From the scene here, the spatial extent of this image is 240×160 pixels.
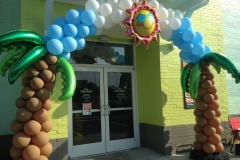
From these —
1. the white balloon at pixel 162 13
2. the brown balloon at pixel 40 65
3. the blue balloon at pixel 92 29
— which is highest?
the white balloon at pixel 162 13

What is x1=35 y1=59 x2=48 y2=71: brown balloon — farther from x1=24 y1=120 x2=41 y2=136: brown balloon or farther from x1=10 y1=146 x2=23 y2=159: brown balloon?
x1=10 y1=146 x2=23 y2=159: brown balloon

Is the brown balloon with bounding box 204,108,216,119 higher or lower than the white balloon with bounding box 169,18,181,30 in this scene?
lower

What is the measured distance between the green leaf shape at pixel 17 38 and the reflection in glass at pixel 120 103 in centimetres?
273

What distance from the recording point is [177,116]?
574cm

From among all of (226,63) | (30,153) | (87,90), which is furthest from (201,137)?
(30,153)

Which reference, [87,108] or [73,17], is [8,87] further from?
[73,17]

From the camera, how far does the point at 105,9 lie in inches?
162

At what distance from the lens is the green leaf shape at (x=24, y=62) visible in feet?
11.4

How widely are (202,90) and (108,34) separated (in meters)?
2.66

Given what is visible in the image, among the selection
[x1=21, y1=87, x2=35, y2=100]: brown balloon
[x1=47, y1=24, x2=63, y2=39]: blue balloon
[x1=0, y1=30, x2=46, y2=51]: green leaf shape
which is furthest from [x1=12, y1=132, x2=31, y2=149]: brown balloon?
[x1=47, y1=24, x2=63, y2=39]: blue balloon

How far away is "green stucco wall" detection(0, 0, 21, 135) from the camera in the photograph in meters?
4.95

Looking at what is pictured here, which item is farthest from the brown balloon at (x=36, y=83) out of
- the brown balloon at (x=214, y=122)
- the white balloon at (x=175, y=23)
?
the brown balloon at (x=214, y=122)

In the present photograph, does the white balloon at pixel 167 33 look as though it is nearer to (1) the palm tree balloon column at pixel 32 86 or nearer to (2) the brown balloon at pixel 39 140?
(1) the palm tree balloon column at pixel 32 86

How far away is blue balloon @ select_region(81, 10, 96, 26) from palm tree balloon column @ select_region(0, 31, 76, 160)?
75cm
